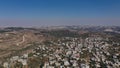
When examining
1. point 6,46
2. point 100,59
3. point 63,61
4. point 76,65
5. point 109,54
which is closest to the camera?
point 76,65

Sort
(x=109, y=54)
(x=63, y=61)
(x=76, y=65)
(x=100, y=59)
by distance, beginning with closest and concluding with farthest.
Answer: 1. (x=76, y=65)
2. (x=63, y=61)
3. (x=100, y=59)
4. (x=109, y=54)

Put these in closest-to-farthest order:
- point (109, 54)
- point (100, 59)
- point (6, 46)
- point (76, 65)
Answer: point (76, 65)
point (100, 59)
point (109, 54)
point (6, 46)

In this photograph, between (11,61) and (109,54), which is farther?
(109,54)

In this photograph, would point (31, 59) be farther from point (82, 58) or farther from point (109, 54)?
point (109, 54)

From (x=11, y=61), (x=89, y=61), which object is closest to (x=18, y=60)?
(x=11, y=61)

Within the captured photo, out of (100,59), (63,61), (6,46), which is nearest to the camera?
(63,61)

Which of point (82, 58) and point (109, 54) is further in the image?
point (109, 54)

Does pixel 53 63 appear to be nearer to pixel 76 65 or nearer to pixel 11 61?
pixel 76 65

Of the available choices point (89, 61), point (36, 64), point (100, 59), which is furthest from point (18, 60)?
point (100, 59)
